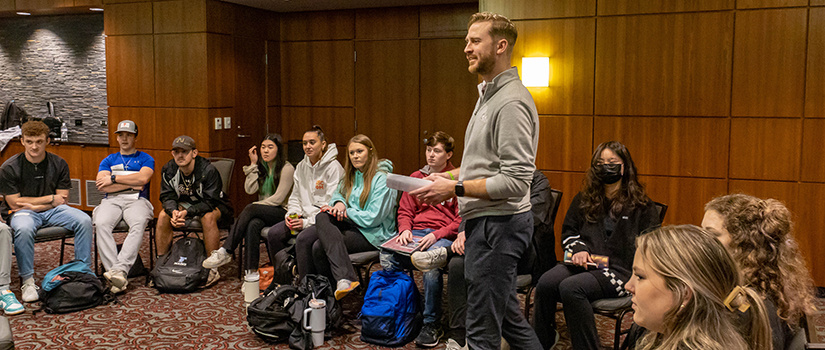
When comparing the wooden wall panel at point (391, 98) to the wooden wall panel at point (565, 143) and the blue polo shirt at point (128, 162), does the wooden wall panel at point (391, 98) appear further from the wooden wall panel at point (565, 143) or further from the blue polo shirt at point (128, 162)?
the blue polo shirt at point (128, 162)

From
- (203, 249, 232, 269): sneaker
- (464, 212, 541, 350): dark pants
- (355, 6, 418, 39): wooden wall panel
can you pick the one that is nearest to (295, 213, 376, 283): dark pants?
(203, 249, 232, 269): sneaker

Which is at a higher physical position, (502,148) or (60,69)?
(60,69)

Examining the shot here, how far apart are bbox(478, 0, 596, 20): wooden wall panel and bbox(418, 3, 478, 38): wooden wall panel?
1.87 m

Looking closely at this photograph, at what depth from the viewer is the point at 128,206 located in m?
5.24

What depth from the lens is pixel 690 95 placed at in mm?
4977

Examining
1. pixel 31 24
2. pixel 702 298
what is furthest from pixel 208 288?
pixel 31 24

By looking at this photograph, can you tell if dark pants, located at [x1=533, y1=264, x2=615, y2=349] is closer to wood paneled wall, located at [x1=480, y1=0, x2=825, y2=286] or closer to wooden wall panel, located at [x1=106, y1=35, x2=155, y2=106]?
wood paneled wall, located at [x1=480, y1=0, x2=825, y2=286]

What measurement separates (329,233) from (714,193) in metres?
2.86

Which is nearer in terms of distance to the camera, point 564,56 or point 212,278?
point 212,278

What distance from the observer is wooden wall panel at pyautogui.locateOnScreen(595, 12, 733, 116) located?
16.0 ft

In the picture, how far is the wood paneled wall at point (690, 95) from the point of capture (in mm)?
4695

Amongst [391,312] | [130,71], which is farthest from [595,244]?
[130,71]

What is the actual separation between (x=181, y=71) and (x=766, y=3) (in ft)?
18.4

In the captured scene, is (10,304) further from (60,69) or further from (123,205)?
(60,69)
